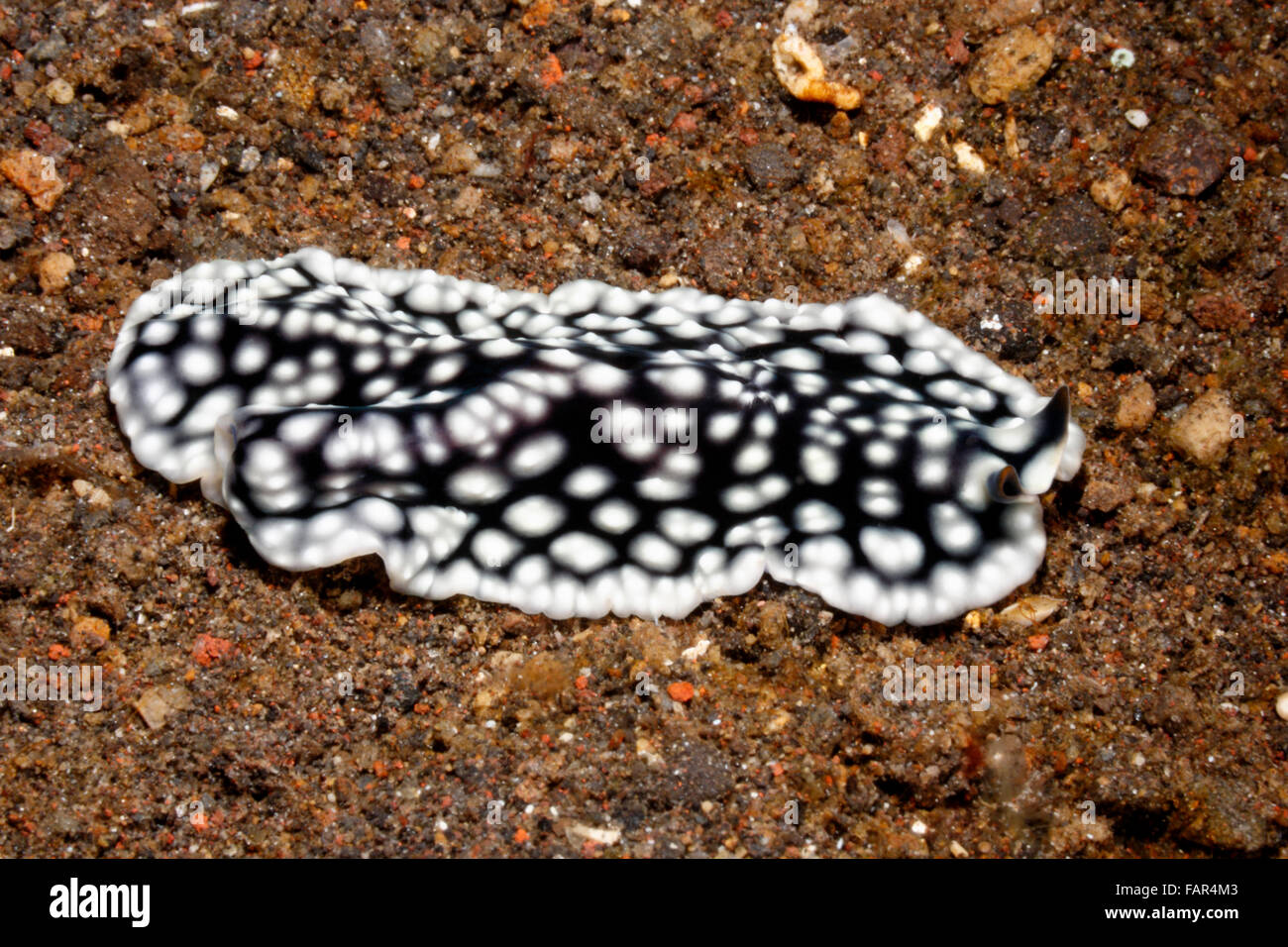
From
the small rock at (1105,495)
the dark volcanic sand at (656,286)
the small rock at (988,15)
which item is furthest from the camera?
the small rock at (988,15)

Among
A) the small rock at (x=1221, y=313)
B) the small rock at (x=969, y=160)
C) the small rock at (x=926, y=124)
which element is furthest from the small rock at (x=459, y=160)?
the small rock at (x=1221, y=313)

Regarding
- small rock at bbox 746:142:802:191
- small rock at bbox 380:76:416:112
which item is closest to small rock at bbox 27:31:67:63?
small rock at bbox 380:76:416:112

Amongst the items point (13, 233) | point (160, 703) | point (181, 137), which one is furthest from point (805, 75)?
point (160, 703)

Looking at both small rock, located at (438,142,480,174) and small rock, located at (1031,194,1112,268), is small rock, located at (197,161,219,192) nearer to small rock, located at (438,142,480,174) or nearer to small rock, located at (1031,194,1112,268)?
small rock, located at (438,142,480,174)

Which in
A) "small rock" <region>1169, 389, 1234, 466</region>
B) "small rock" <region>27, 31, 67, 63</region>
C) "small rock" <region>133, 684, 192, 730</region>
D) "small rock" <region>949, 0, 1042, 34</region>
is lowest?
"small rock" <region>133, 684, 192, 730</region>

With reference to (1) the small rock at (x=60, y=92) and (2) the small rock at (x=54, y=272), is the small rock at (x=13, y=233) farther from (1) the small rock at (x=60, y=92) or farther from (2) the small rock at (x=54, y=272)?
(1) the small rock at (x=60, y=92)

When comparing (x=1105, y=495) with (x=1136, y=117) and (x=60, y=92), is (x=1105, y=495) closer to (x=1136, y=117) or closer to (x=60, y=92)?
(x=1136, y=117)
